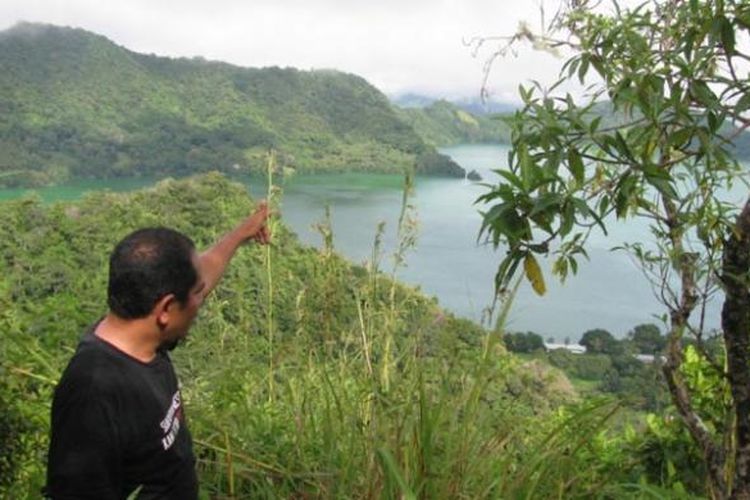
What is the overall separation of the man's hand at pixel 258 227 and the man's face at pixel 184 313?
1.87ft

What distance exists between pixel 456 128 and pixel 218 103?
32505 millimetres

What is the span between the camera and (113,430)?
108cm

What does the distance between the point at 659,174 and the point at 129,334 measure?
0.85m

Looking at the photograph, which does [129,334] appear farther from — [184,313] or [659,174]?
[659,174]

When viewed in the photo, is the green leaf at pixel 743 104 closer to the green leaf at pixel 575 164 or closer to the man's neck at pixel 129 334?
the green leaf at pixel 575 164

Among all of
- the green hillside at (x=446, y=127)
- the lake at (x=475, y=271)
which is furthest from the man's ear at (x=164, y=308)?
the green hillside at (x=446, y=127)

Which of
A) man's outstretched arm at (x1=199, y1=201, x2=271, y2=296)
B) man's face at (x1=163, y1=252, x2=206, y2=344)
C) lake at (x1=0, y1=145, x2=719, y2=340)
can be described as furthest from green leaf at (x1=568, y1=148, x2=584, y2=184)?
lake at (x1=0, y1=145, x2=719, y2=340)

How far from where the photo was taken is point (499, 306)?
4.33 feet

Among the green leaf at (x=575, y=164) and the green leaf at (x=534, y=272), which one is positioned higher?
the green leaf at (x=575, y=164)

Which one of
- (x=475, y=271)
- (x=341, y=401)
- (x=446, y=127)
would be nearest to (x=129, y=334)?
(x=341, y=401)

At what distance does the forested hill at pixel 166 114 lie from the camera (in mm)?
64750

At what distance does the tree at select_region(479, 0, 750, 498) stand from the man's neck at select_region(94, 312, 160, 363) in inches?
22.3

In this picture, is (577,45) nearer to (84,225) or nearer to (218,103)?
(84,225)

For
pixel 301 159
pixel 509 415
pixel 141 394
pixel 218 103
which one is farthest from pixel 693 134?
pixel 218 103
